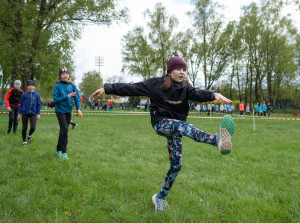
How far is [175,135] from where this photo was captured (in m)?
2.75

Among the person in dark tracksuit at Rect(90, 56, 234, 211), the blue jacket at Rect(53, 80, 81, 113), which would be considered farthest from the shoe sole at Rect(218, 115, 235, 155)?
the blue jacket at Rect(53, 80, 81, 113)

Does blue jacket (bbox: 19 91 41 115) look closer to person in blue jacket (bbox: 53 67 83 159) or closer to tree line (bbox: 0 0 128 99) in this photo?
person in blue jacket (bbox: 53 67 83 159)

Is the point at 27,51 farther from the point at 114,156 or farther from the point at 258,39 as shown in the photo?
the point at 258,39

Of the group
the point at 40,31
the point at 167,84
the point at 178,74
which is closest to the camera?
the point at 167,84

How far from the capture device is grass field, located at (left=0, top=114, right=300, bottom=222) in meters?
2.89

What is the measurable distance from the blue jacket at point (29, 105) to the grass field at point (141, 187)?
1.36 m

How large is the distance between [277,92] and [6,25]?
2004 inches

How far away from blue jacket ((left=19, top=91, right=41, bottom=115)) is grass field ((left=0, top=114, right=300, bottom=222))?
136 centimetres

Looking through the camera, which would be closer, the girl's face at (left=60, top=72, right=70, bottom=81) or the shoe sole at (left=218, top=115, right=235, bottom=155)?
the shoe sole at (left=218, top=115, right=235, bottom=155)

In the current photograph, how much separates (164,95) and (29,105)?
5792 mm

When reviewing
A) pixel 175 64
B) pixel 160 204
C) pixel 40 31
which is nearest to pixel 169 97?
pixel 175 64

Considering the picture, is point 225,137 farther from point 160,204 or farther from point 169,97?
point 160,204

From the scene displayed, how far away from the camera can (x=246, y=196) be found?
11.2 ft

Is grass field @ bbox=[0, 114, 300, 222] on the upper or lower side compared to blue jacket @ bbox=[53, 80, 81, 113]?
lower
